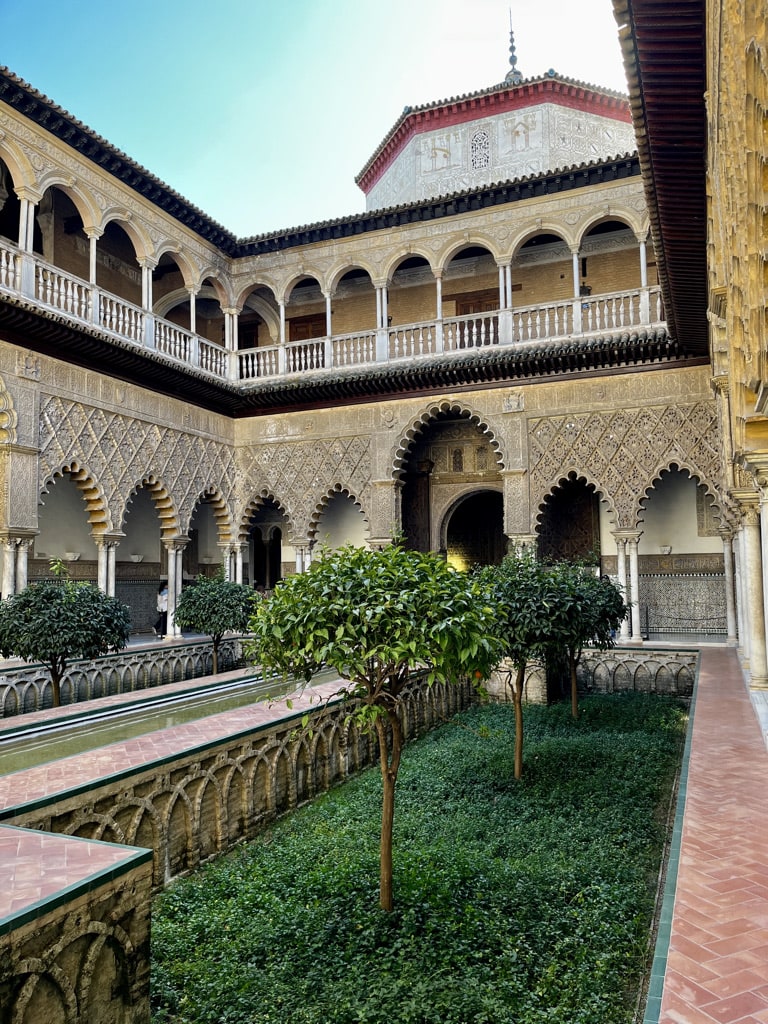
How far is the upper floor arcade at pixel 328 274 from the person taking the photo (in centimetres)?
1105

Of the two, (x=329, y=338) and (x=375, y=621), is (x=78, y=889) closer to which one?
(x=375, y=621)

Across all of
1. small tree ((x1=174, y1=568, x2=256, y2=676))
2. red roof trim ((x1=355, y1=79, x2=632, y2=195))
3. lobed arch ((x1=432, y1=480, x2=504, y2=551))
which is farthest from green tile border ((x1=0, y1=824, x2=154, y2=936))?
red roof trim ((x1=355, y1=79, x2=632, y2=195))

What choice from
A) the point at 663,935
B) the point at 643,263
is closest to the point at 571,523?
the point at 643,263

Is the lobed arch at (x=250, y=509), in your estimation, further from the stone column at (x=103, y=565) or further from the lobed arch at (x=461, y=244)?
the lobed arch at (x=461, y=244)

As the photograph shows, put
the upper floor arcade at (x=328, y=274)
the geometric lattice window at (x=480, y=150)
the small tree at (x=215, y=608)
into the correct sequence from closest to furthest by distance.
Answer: the small tree at (x=215, y=608) → the upper floor arcade at (x=328, y=274) → the geometric lattice window at (x=480, y=150)

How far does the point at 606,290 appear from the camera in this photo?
1419cm

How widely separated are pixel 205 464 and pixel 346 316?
4798mm

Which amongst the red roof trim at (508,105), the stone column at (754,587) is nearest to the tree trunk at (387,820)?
the stone column at (754,587)

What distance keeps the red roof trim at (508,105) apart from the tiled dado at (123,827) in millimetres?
14019

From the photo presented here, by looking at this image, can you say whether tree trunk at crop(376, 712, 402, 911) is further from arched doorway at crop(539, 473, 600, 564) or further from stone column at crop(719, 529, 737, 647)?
arched doorway at crop(539, 473, 600, 564)

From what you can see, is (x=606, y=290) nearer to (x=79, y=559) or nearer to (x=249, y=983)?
(x=79, y=559)

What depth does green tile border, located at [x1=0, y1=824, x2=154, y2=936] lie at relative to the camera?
225 centimetres

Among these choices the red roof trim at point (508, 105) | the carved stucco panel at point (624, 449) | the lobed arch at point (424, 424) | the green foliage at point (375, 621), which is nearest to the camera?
the green foliage at point (375, 621)

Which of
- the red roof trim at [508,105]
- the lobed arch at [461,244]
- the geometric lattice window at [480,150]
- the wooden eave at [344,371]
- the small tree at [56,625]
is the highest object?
the red roof trim at [508,105]
